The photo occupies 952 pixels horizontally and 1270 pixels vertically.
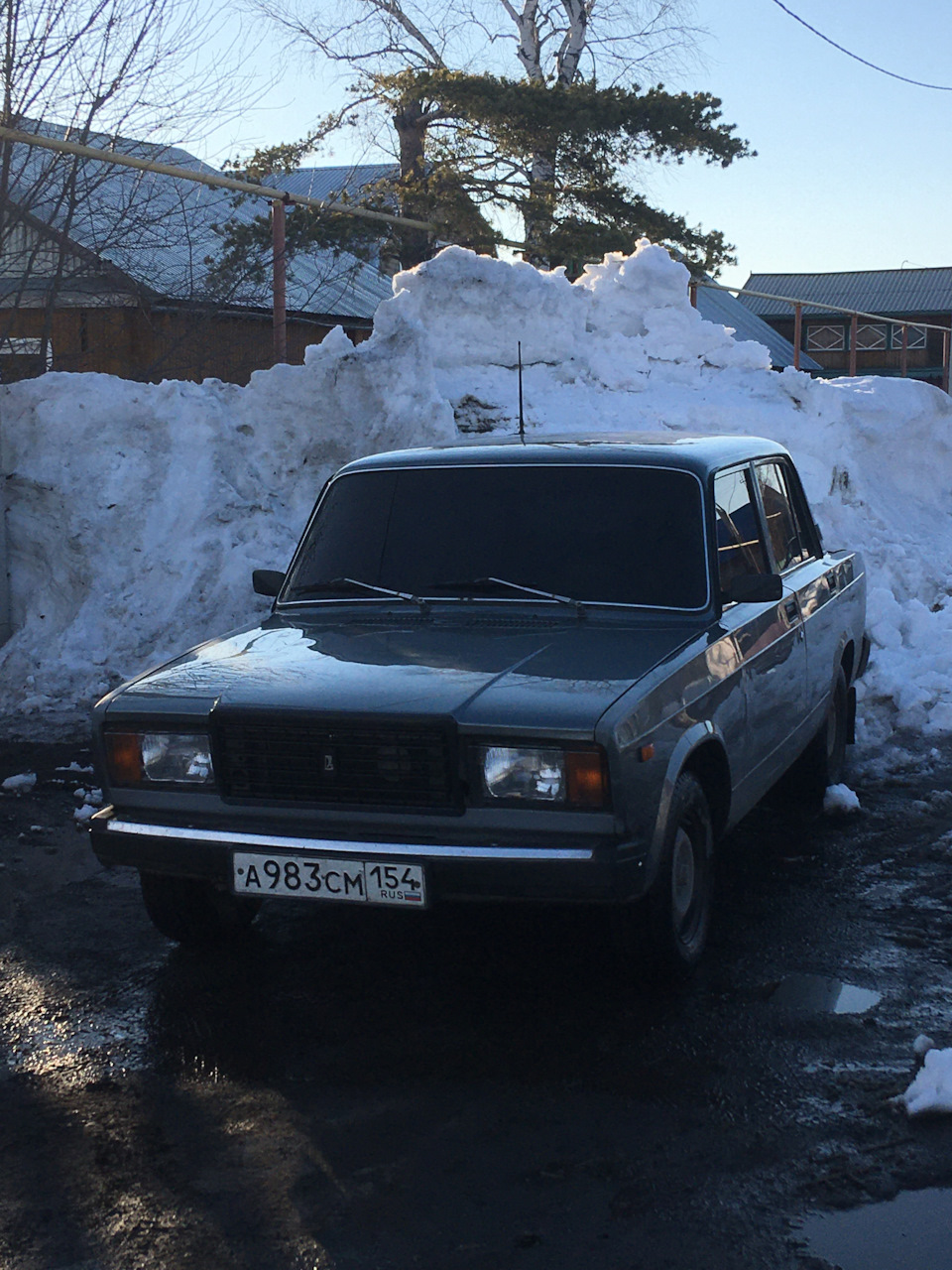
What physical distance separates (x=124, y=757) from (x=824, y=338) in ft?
165

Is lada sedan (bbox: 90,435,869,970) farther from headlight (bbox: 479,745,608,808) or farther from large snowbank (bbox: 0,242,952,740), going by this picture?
large snowbank (bbox: 0,242,952,740)

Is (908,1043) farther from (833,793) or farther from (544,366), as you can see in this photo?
(544,366)

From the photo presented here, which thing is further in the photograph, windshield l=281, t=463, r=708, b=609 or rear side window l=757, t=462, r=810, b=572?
rear side window l=757, t=462, r=810, b=572

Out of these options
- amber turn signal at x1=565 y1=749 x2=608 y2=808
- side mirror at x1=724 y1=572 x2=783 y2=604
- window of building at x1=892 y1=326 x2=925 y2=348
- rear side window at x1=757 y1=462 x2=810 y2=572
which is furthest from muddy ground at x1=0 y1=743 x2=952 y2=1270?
window of building at x1=892 y1=326 x2=925 y2=348

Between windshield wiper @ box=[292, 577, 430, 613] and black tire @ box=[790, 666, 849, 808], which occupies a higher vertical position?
windshield wiper @ box=[292, 577, 430, 613]

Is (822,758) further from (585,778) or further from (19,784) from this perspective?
(19,784)

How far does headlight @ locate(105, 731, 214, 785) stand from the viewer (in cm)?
384

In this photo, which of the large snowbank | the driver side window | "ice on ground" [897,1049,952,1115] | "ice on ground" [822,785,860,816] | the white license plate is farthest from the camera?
the large snowbank

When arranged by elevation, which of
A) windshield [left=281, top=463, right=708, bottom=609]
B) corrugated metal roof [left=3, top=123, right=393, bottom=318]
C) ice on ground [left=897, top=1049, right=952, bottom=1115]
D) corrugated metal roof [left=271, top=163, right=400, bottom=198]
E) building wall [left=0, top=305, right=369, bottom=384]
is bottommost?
ice on ground [left=897, top=1049, right=952, bottom=1115]

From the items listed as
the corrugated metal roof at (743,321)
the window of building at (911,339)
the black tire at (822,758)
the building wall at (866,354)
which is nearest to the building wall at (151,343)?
the black tire at (822,758)

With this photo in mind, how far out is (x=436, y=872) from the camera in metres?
3.55

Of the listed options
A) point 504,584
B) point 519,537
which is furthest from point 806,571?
point 504,584

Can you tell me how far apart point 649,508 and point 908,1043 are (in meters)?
1.91

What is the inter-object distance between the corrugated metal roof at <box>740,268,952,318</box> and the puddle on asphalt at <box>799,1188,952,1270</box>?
5383 centimetres
